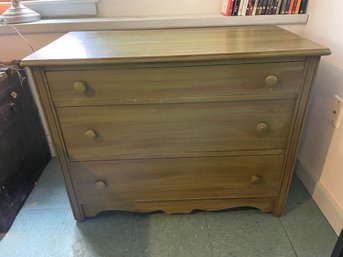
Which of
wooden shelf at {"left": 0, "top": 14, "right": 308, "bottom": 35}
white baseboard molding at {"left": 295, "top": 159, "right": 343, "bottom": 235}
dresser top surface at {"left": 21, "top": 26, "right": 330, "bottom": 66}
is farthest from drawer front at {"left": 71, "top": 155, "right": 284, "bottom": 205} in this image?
wooden shelf at {"left": 0, "top": 14, "right": 308, "bottom": 35}

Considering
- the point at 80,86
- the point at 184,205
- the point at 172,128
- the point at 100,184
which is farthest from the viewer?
the point at 184,205

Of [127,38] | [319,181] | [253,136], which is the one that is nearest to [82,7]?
[127,38]

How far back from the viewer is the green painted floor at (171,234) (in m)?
1.09

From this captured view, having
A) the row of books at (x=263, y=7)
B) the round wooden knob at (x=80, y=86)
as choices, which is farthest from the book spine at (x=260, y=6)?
the round wooden knob at (x=80, y=86)

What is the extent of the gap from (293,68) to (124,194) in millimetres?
827

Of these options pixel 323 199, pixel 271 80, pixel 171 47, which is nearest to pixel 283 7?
pixel 271 80

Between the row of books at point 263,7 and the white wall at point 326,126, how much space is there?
0.06m

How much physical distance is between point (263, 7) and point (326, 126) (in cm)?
63

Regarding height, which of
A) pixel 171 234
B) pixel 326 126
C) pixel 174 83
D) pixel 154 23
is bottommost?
pixel 171 234

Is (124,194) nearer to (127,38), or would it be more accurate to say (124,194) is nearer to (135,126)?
(135,126)

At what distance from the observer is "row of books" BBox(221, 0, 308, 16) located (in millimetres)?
1269

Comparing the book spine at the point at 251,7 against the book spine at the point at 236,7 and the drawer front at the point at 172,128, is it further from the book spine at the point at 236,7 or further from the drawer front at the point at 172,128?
the drawer front at the point at 172,128

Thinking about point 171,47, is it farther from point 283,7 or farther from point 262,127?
point 283,7

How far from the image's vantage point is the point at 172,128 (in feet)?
3.27
